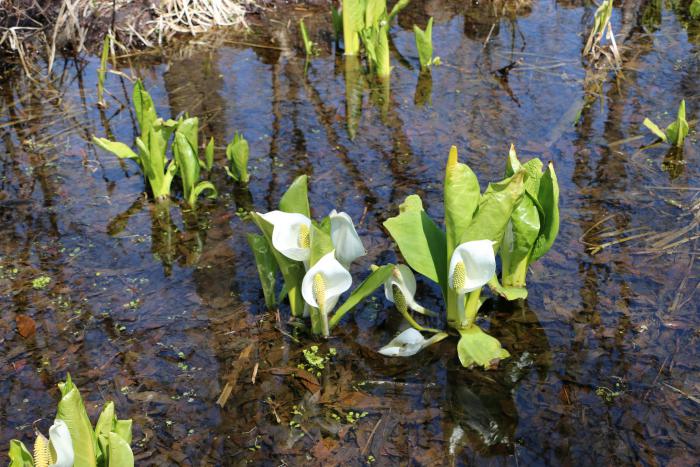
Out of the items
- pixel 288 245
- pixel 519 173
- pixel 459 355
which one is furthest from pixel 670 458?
pixel 288 245

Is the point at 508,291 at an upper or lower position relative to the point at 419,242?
lower

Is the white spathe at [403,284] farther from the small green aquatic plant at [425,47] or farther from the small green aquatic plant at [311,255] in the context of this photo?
the small green aquatic plant at [425,47]

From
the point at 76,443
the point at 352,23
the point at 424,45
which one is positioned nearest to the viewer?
the point at 76,443

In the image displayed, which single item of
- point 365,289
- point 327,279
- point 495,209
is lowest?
point 365,289

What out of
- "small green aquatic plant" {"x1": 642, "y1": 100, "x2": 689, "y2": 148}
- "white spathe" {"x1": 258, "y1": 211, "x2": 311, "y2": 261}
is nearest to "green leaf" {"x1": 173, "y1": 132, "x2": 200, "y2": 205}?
"white spathe" {"x1": 258, "y1": 211, "x2": 311, "y2": 261}

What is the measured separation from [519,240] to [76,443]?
1650mm

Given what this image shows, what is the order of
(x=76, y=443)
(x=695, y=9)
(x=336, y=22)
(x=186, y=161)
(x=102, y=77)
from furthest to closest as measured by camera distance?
(x=695, y=9) → (x=336, y=22) → (x=102, y=77) → (x=186, y=161) → (x=76, y=443)

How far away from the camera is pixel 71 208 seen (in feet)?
12.3

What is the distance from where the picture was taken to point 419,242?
8.90 feet

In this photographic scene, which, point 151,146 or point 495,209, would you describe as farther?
point 151,146

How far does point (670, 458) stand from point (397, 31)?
4.90 meters

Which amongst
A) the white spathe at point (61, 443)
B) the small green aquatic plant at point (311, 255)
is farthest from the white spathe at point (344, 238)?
the white spathe at point (61, 443)

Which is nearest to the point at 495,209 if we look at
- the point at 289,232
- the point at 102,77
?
the point at 289,232

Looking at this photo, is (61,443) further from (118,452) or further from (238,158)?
(238,158)
